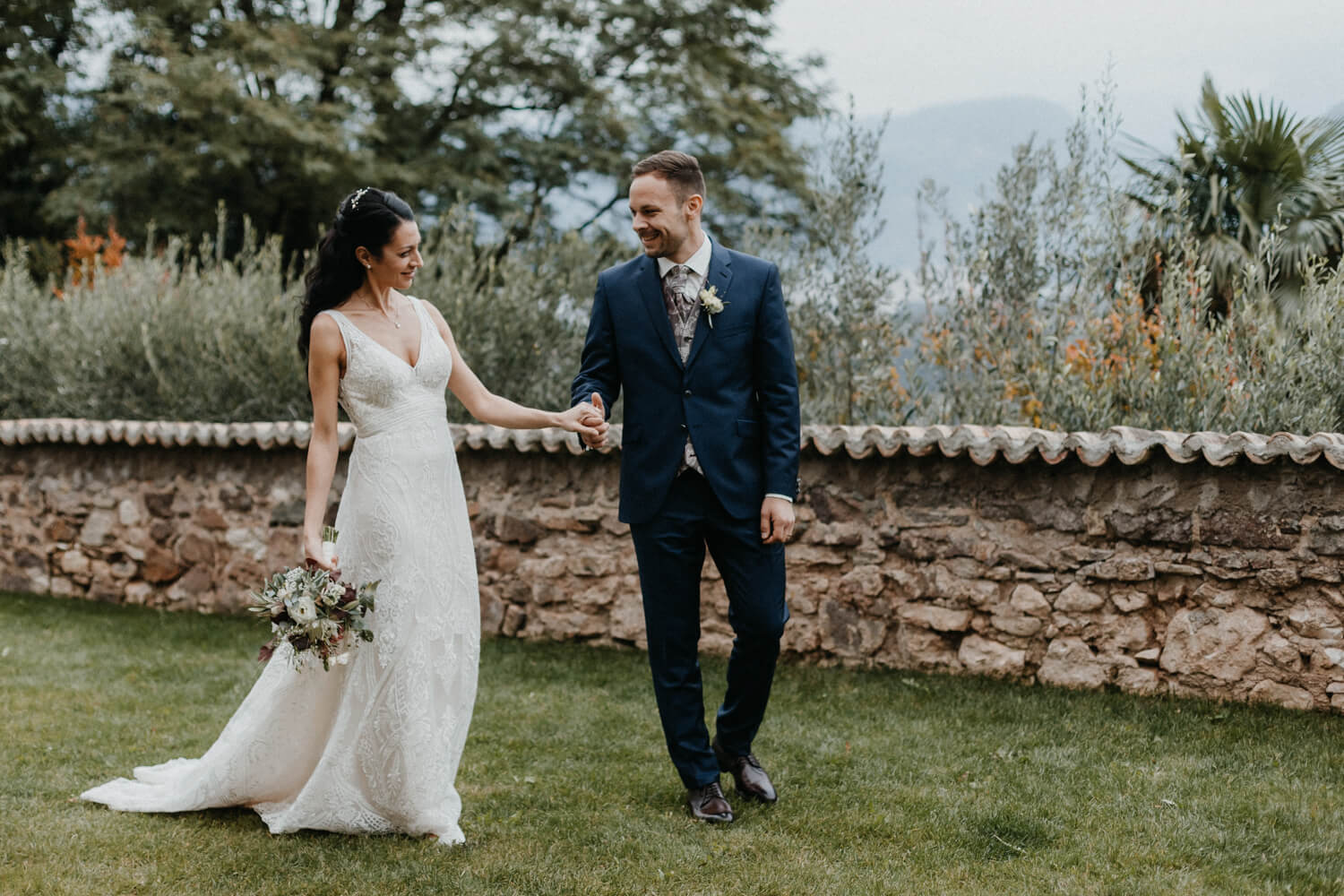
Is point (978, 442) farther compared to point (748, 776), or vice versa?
point (978, 442)

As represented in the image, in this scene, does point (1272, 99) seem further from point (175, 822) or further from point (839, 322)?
point (175, 822)

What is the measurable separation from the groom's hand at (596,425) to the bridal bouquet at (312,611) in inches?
31.7

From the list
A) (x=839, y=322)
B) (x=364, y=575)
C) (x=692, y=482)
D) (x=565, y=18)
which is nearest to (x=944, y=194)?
(x=839, y=322)

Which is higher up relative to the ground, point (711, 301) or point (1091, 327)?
point (1091, 327)

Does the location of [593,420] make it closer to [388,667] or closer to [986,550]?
[388,667]

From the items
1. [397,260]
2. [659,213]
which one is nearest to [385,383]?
[397,260]

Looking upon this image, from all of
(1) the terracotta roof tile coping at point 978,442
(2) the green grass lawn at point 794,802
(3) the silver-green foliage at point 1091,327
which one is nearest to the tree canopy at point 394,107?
(1) the terracotta roof tile coping at point 978,442

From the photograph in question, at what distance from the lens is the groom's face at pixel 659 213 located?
3.28 m

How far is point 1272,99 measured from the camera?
28.9 feet

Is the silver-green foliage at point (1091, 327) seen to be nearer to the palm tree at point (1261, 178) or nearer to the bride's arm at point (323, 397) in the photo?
the palm tree at point (1261, 178)

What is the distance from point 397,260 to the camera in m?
3.35

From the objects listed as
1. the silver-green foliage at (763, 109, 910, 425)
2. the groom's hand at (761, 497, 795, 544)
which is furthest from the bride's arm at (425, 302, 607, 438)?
the silver-green foliage at (763, 109, 910, 425)

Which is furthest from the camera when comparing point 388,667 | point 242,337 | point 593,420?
point 242,337

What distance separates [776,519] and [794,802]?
39.5 inches
